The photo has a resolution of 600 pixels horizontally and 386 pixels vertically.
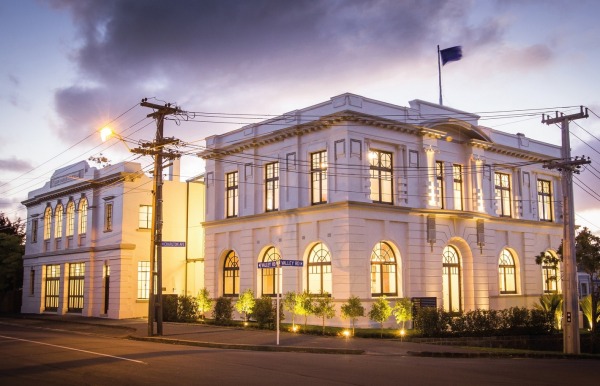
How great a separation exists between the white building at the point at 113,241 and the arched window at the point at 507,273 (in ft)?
57.6

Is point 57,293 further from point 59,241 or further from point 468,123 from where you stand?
point 468,123

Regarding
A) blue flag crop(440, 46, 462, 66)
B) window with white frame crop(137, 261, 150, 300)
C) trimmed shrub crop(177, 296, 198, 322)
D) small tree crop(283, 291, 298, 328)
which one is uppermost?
blue flag crop(440, 46, 462, 66)

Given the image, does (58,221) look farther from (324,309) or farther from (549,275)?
(549,275)

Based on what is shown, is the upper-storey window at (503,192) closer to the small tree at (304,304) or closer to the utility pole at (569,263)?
the utility pole at (569,263)

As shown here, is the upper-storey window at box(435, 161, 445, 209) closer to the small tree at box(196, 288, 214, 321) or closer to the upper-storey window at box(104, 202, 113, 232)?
the small tree at box(196, 288, 214, 321)

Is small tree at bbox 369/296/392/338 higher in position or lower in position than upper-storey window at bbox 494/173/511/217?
lower

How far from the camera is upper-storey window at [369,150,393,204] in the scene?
31.4 meters

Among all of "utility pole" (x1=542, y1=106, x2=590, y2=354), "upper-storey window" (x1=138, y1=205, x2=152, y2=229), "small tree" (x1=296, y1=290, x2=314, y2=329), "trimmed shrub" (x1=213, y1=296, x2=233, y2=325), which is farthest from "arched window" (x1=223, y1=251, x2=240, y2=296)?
"utility pole" (x1=542, y1=106, x2=590, y2=354)

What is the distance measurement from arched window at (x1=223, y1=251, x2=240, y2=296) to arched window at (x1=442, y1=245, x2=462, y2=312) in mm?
10877

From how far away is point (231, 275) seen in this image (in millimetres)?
36281

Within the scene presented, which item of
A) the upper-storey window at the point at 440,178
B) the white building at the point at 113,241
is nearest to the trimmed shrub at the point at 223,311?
the white building at the point at 113,241

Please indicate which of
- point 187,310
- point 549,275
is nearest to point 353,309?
point 187,310

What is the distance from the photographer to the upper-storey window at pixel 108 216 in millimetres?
40219

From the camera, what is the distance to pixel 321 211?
30.6m
